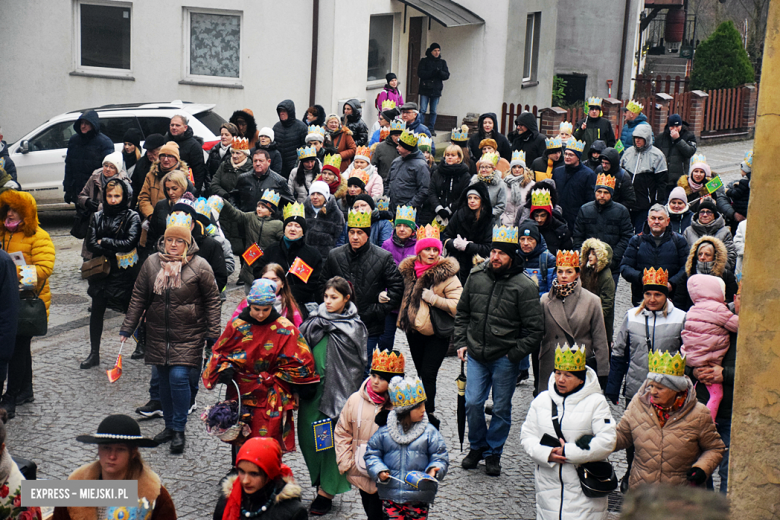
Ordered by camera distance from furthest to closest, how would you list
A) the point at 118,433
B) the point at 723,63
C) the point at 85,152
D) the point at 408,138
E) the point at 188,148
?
the point at 723,63
the point at 85,152
the point at 188,148
the point at 408,138
the point at 118,433

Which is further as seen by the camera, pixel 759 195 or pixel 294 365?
pixel 294 365

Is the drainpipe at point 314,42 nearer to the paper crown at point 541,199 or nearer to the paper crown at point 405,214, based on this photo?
the paper crown at point 541,199

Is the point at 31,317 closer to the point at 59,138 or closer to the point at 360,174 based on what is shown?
the point at 360,174

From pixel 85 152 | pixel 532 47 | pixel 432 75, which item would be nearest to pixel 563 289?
pixel 85 152

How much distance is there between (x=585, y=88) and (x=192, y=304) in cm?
2603

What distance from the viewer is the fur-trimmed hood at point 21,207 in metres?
8.33

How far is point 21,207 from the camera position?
8367mm

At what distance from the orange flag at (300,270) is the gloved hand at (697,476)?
389 centimetres

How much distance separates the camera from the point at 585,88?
31.8m

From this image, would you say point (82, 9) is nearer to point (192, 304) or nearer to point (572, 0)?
point (192, 304)

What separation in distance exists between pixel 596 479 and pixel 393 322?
334 cm

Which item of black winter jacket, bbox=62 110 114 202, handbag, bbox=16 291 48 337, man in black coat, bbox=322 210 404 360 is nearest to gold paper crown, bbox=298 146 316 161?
black winter jacket, bbox=62 110 114 202

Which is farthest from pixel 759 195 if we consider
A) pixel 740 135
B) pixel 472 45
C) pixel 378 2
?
pixel 740 135

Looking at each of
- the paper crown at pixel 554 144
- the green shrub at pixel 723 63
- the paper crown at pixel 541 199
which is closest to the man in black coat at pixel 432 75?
the paper crown at pixel 554 144
